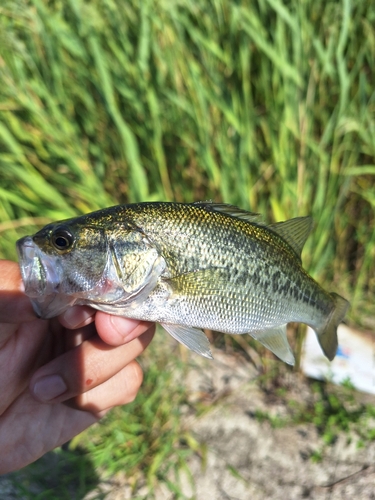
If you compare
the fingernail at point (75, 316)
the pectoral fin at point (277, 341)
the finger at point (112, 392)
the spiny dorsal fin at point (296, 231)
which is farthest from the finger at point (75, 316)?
the spiny dorsal fin at point (296, 231)

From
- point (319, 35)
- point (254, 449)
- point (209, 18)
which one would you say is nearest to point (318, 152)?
point (319, 35)

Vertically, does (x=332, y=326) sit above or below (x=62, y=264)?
below

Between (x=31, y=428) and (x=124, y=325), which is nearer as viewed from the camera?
(x=124, y=325)

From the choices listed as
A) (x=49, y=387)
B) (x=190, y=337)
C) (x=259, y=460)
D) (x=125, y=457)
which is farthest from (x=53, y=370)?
(x=259, y=460)

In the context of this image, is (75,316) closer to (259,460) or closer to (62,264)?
(62,264)

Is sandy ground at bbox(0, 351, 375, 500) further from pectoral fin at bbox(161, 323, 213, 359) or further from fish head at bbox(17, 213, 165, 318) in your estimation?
fish head at bbox(17, 213, 165, 318)

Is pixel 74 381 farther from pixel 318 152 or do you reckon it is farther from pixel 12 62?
pixel 12 62
